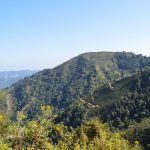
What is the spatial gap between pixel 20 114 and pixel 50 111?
3824mm

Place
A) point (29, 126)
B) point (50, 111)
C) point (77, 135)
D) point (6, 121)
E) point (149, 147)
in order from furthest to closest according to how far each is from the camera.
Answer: point (149, 147) < point (77, 135) < point (6, 121) < point (29, 126) < point (50, 111)

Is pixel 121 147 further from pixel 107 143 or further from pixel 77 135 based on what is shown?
pixel 77 135

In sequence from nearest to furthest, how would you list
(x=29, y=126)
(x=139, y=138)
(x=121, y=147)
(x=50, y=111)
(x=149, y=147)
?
(x=50, y=111)
(x=29, y=126)
(x=121, y=147)
(x=149, y=147)
(x=139, y=138)

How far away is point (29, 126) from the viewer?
40625mm

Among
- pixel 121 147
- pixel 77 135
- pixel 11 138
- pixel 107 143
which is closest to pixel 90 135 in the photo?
pixel 77 135

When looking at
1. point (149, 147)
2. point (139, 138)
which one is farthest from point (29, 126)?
point (139, 138)

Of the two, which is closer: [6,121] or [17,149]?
[17,149]

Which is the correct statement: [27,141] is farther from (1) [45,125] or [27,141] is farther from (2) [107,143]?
(2) [107,143]

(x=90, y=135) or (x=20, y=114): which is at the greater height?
(x=20, y=114)

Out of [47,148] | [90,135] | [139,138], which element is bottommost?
[139,138]

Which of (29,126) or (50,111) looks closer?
(50,111)

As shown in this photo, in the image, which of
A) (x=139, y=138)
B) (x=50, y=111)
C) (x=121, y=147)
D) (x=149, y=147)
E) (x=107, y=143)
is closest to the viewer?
(x=50, y=111)

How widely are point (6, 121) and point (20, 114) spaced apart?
12075 mm

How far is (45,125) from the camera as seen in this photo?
125ft
